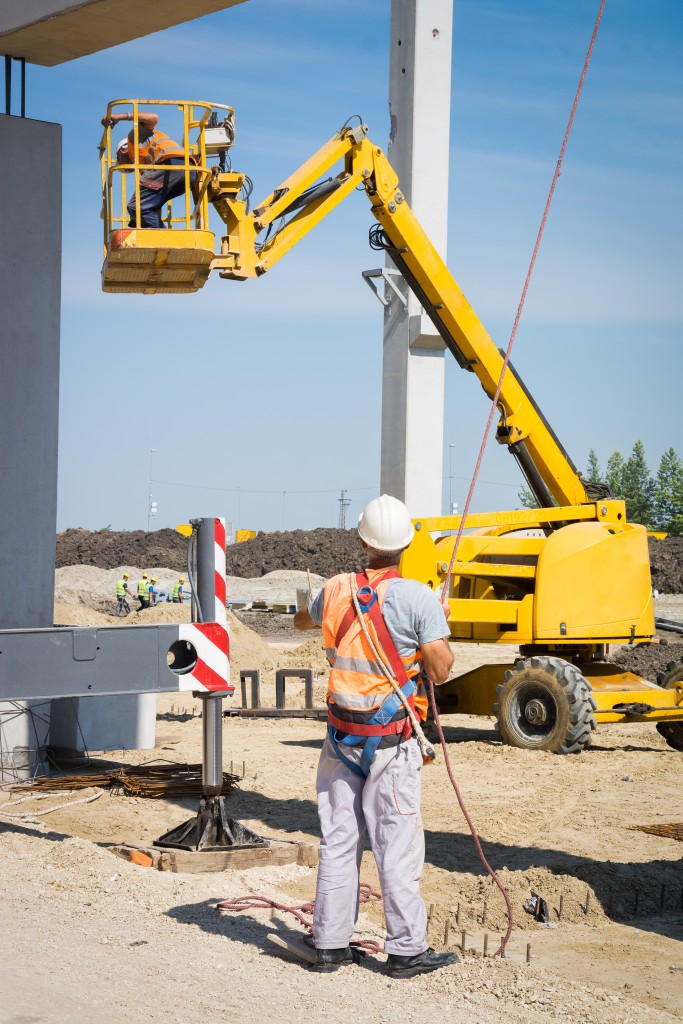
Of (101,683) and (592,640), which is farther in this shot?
(592,640)

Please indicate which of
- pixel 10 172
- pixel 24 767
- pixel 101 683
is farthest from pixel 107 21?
pixel 24 767

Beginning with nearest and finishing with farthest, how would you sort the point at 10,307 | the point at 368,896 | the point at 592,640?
the point at 368,896 < the point at 10,307 < the point at 592,640

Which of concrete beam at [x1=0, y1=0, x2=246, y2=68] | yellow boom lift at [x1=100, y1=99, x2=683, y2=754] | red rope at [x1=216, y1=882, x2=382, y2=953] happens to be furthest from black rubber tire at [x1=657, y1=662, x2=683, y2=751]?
concrete beam at [x1=0, y1=0, x2=246, y2=68]

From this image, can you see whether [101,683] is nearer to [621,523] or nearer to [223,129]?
[223,129]

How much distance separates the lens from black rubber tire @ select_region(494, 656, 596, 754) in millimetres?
11523

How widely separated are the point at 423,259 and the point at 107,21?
4890 mm

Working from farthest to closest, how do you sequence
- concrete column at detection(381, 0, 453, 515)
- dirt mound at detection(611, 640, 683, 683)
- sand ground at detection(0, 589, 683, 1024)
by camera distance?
dirt mound at detection(611, 640, 683, 683)
concrete column at detection(381, 0, 453, 515)
sand ground at detection(0, 589, 683, 1024)

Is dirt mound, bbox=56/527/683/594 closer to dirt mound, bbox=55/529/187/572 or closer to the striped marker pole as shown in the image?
dirt mound, bbox=55/529/187/572

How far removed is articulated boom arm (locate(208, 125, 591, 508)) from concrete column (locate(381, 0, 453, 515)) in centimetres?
440

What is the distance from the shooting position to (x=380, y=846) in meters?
4.82

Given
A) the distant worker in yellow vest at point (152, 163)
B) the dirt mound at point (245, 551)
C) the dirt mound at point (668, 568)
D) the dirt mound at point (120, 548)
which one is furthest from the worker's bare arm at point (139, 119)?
the dirt mound at point (120, 548)

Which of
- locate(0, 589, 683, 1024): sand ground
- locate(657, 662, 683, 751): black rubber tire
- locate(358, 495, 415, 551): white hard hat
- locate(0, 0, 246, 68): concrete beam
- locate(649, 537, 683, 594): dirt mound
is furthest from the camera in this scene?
locate(649, 537, 683, 594): dirt mound

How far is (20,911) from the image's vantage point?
5375 mm

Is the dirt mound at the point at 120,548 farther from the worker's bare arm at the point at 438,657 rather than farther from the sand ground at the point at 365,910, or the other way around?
the worker's bare arm at the point at 438,657
